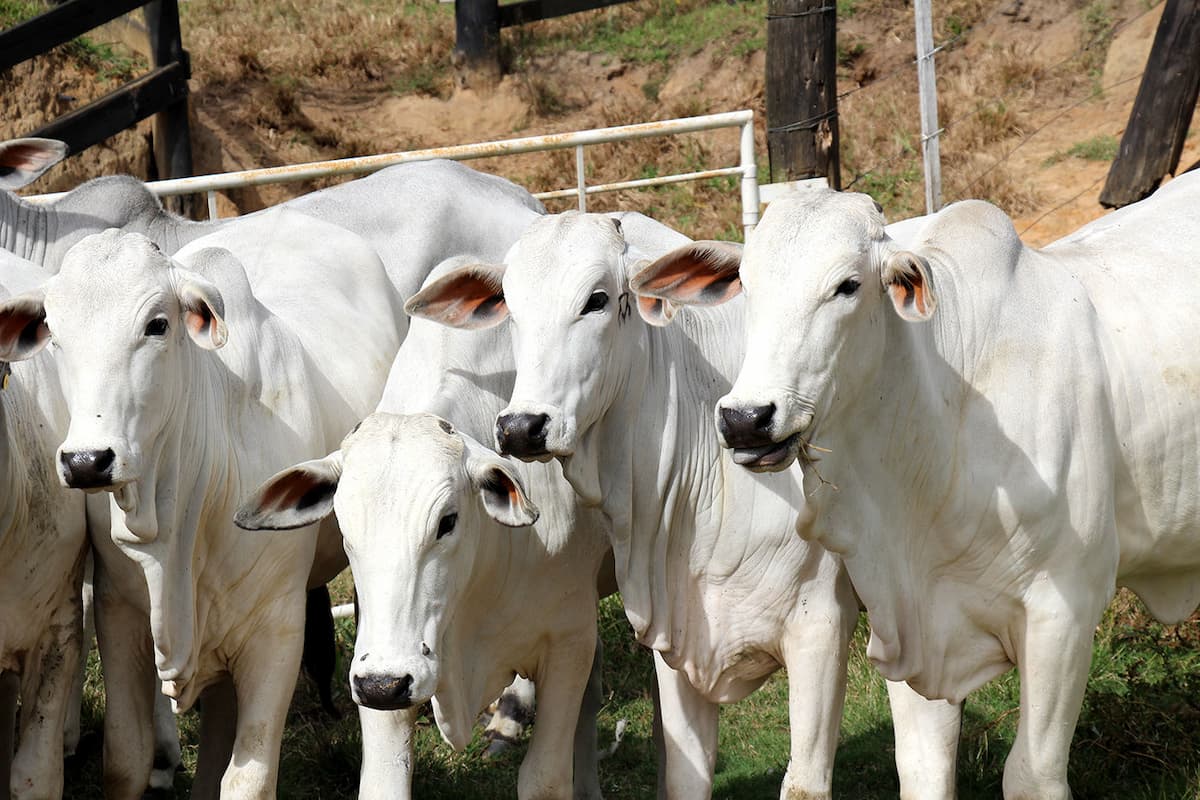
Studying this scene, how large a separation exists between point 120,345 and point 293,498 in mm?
630

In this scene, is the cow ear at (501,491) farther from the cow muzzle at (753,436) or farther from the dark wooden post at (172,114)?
the dark wooden post at (172,114)

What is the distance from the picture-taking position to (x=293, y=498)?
449cm

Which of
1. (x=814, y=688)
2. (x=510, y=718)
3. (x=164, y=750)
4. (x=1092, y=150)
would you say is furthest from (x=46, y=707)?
(x=1092, y=150)

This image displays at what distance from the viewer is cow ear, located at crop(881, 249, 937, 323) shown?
159 inches

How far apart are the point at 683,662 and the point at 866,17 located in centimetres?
1048

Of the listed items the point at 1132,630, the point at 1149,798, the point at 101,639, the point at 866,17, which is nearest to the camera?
the point at 101,639

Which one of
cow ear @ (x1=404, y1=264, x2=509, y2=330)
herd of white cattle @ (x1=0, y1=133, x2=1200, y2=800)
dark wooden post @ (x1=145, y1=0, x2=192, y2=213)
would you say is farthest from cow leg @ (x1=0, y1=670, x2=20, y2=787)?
dark wooden post @ (x1=145, y1=0, x2=192, y2=213)

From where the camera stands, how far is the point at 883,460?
4.41 meters

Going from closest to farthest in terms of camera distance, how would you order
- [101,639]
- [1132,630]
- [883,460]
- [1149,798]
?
[883,460]
[101,639]
[1149,798]
[1132,630]

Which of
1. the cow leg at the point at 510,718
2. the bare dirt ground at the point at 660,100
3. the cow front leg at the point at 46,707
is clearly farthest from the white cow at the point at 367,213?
the bare dirt ground at the point at 660,100

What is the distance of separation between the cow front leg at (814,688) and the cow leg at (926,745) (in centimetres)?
26

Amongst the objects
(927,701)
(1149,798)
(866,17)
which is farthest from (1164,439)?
(866,17)

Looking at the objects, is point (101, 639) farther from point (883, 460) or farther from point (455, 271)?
point (883, 460)

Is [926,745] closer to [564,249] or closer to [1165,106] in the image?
[564,249]
